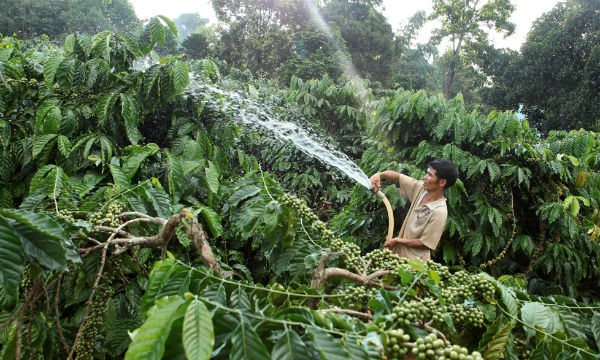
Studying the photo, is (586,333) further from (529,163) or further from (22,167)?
(22,167)

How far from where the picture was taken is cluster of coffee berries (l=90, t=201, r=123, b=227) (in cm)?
129

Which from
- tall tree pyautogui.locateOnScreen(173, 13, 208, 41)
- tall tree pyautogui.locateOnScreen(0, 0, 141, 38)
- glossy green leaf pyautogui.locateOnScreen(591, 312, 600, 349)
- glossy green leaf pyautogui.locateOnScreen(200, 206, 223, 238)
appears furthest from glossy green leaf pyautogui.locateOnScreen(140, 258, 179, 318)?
tall tree pyautogui.locateOnScreen(173, 13, 208, 41)

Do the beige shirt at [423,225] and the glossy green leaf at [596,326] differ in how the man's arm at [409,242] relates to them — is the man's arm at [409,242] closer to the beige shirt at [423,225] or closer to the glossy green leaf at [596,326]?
the beige shirt at [423,225]

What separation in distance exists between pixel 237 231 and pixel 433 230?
3.97 feet

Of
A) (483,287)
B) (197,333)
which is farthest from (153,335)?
(483,287)

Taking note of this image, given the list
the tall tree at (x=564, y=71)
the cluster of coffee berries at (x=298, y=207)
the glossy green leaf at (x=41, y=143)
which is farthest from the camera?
the tall tree at (x=564, y=71)

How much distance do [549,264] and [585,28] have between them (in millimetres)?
16225

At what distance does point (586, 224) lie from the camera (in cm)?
351

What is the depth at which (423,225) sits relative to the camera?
2.62m

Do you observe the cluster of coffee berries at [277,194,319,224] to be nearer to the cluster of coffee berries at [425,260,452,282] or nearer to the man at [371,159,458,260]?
the cluster of coffee berries at [425,260,452,282]

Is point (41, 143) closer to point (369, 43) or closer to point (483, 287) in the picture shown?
point (483, 287)

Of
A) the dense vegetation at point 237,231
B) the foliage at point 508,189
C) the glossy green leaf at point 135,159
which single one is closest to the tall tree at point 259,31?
the dense vegetation at point 237,231

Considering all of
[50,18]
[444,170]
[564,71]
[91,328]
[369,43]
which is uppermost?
[564,71]

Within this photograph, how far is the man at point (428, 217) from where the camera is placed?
2582 millimetres
